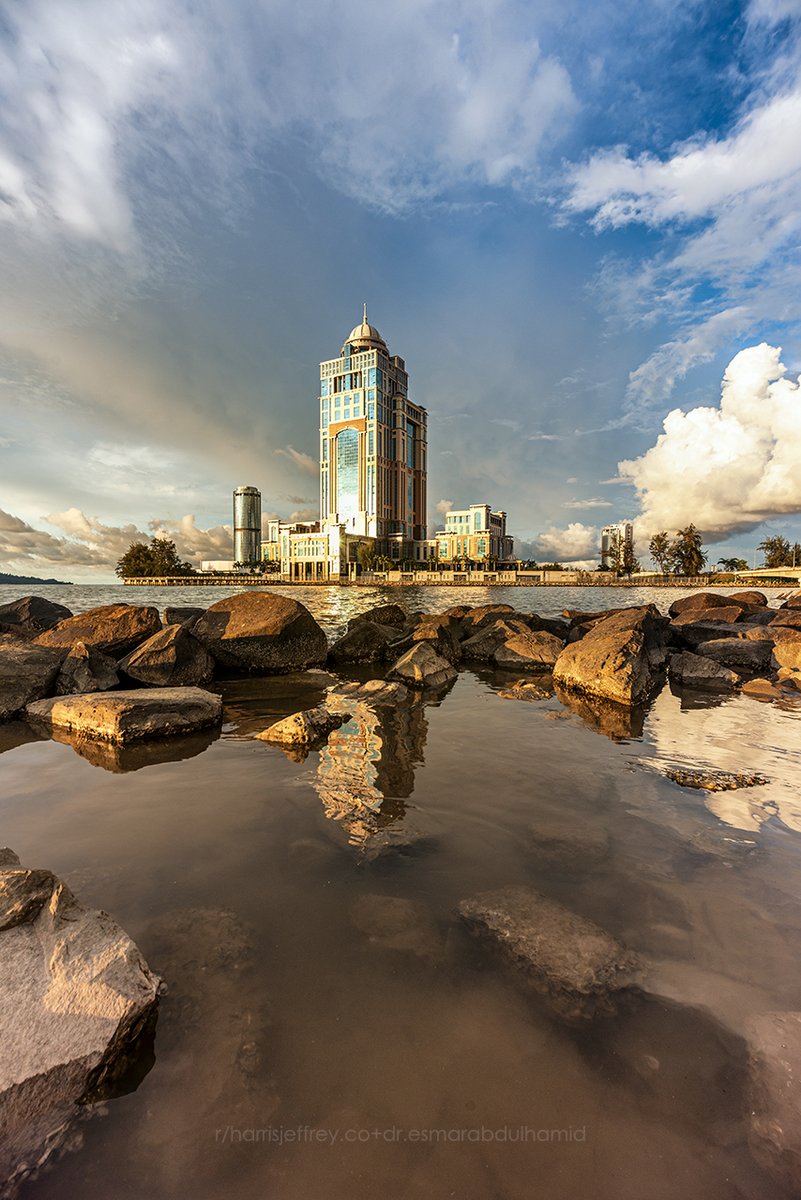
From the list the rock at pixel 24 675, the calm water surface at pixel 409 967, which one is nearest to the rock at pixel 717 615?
the calm water surface at pixel 409 967

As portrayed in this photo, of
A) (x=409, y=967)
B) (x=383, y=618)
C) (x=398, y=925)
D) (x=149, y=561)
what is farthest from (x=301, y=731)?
(x=149, y=561)

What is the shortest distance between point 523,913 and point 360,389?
704ft

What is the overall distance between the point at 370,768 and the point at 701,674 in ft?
38.3

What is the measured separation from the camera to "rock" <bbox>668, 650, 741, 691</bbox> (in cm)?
1411

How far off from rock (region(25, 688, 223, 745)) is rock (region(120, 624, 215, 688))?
2.30 meters

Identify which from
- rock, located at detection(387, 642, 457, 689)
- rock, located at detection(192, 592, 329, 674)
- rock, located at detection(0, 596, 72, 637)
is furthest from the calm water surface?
rock, located at detection(0, 596, 72, 637)

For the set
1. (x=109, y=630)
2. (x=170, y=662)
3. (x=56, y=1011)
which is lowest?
(x=56, y=1011)

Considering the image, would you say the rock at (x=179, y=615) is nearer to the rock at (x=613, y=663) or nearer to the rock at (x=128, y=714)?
the rock at (x=128, y=714)

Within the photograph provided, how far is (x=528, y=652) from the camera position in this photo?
56.3 ft

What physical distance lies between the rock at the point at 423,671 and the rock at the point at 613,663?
313 centimetres

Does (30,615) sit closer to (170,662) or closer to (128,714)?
(170,662)

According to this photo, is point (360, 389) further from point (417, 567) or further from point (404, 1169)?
point (404, 1169)

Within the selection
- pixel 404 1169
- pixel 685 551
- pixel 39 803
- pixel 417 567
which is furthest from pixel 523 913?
pixel 417 567

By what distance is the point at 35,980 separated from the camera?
2918mm
